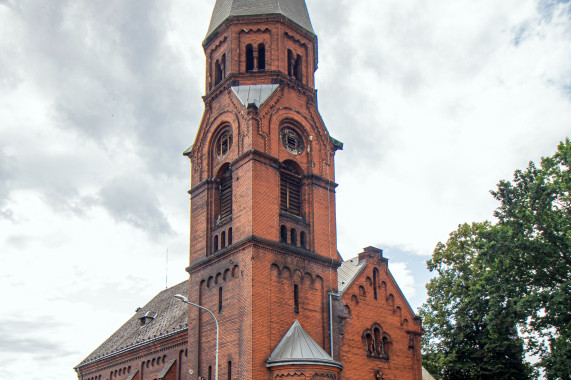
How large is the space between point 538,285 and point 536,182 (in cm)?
577

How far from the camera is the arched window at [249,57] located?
3884 cm

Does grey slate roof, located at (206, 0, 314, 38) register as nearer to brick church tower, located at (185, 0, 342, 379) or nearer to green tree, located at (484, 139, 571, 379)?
brick church tower, located at (185, 0, 342, 379)

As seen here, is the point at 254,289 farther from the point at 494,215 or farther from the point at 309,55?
the point at 309,55

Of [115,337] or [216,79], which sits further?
[115,337]

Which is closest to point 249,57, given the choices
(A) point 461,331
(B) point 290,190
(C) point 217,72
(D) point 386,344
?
(C) point 217,72

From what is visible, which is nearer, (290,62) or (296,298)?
(296,298)

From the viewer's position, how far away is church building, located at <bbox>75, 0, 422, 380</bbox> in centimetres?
3080

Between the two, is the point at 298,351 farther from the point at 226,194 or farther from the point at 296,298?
the point at 226,194

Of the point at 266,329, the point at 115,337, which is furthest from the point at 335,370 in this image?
the point at 115,337

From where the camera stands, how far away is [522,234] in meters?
33.0

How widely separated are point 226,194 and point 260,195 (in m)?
3.66

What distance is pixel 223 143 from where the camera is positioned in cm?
3722

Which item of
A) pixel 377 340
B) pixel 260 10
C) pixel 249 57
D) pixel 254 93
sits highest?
pixel 260 10

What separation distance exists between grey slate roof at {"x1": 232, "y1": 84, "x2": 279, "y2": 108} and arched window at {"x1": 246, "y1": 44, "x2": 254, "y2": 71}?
2.13 m
